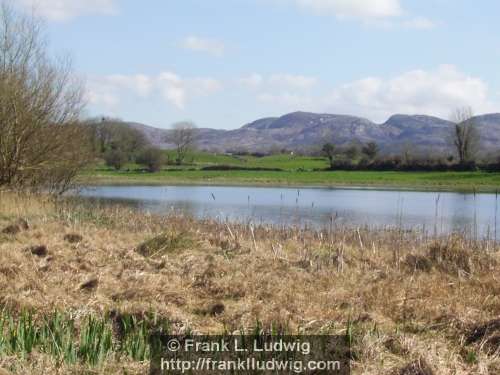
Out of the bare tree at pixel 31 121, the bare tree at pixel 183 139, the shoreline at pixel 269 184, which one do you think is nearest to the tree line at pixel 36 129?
the bare tree at pixel 31 121

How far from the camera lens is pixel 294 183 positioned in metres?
62.4

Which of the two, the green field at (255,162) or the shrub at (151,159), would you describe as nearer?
the shrub at (151,159)

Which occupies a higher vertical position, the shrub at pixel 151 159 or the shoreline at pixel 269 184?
the shrub at pixel 151 159

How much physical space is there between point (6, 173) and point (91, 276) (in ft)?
43.8

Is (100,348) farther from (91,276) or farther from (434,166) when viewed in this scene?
(434,166)

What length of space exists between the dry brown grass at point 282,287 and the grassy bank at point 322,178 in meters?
43.4

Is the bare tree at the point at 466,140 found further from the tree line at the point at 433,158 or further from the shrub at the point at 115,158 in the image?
the shrub at the point at 115,158

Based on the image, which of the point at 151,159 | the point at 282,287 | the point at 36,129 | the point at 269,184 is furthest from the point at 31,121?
the point at 151,159

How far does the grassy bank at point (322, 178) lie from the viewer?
5722cm

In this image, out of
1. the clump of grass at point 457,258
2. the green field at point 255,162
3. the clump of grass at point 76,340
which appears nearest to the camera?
the clump of grass at point 76,340

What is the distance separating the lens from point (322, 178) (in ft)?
215

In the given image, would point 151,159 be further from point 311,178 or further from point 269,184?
point 311,178

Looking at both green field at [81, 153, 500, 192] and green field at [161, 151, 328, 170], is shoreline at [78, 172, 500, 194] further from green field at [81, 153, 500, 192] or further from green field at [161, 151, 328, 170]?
green field at [161, 151, 328, 170]

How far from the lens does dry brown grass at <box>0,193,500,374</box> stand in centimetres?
598
